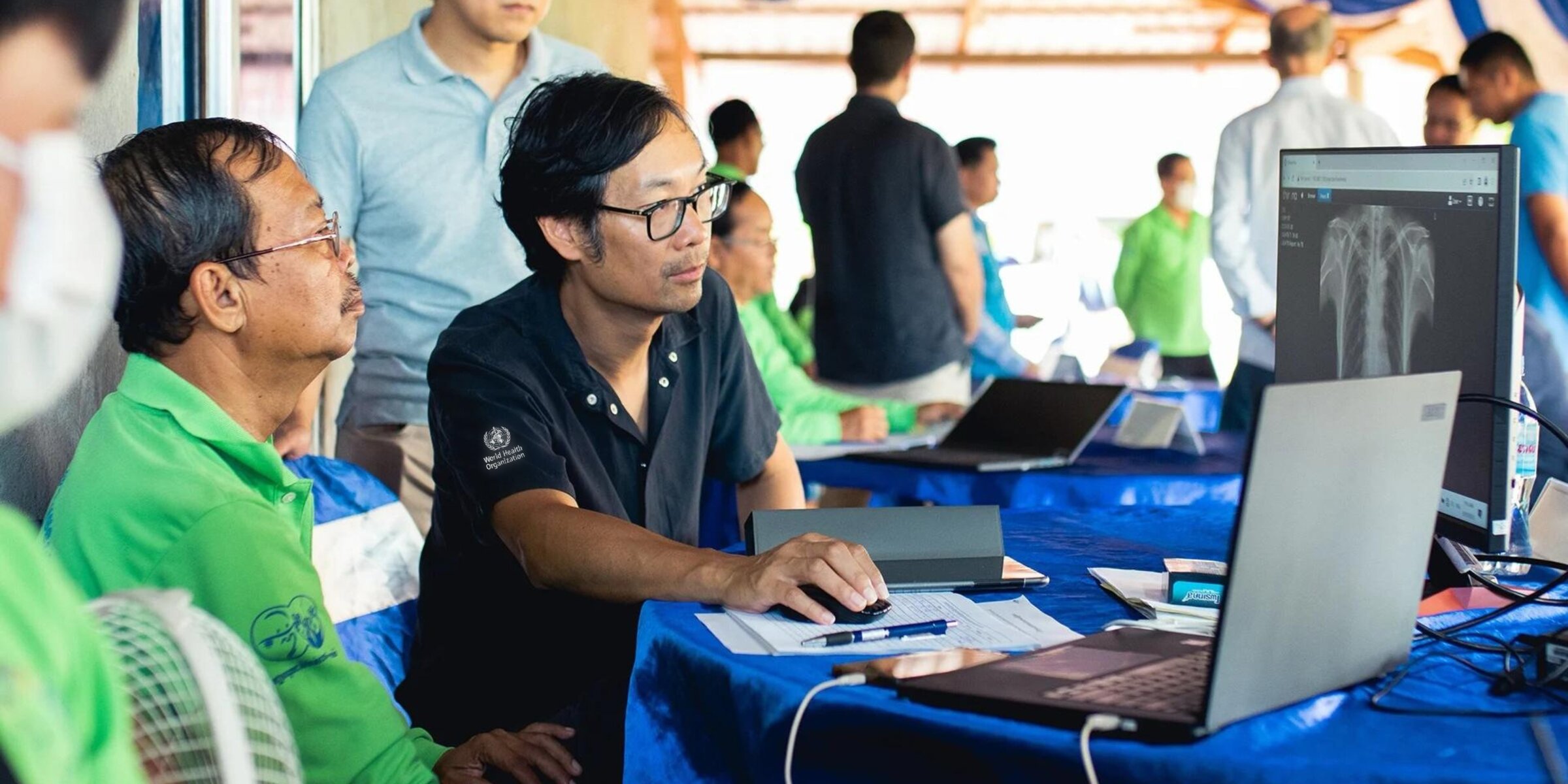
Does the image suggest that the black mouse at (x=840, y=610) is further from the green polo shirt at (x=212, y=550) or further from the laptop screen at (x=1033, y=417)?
the laptop screen at (x=1033, y=417)

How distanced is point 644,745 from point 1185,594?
521mm

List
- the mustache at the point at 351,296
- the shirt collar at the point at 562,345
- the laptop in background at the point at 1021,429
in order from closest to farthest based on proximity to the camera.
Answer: the mustache at the point at 351,296 → the shirt collar at the point at 562,345 → the laptop in background at the point at 1021,429

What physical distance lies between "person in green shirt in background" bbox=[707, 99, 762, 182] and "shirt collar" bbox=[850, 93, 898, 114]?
2.95 feet

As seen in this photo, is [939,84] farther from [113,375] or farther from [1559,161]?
[113,375]

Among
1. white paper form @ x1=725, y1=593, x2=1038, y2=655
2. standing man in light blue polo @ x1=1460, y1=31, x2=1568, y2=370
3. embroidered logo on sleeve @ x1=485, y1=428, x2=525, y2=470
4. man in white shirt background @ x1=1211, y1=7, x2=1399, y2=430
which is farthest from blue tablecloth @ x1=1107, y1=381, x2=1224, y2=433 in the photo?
white paper form @ x1=725, y1=593, x2=1038, y2=655

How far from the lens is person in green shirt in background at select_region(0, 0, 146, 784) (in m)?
0.65

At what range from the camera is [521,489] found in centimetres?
170

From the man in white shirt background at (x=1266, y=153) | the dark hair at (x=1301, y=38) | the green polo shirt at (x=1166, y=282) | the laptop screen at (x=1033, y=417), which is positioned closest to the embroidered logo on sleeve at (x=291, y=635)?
the laptop screen at (x=1033, y=417)

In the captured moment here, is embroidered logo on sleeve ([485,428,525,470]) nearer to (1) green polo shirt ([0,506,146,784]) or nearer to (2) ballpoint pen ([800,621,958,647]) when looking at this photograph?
(2) ballpoint pen ([800,621,958,647])

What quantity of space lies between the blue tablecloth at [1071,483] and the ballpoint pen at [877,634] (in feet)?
3.88

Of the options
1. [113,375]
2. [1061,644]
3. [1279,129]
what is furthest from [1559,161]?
[113,375]

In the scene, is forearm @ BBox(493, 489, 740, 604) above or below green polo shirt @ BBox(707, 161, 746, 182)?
below

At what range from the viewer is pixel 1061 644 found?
1.23m

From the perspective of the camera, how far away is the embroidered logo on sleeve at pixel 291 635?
1209mm
